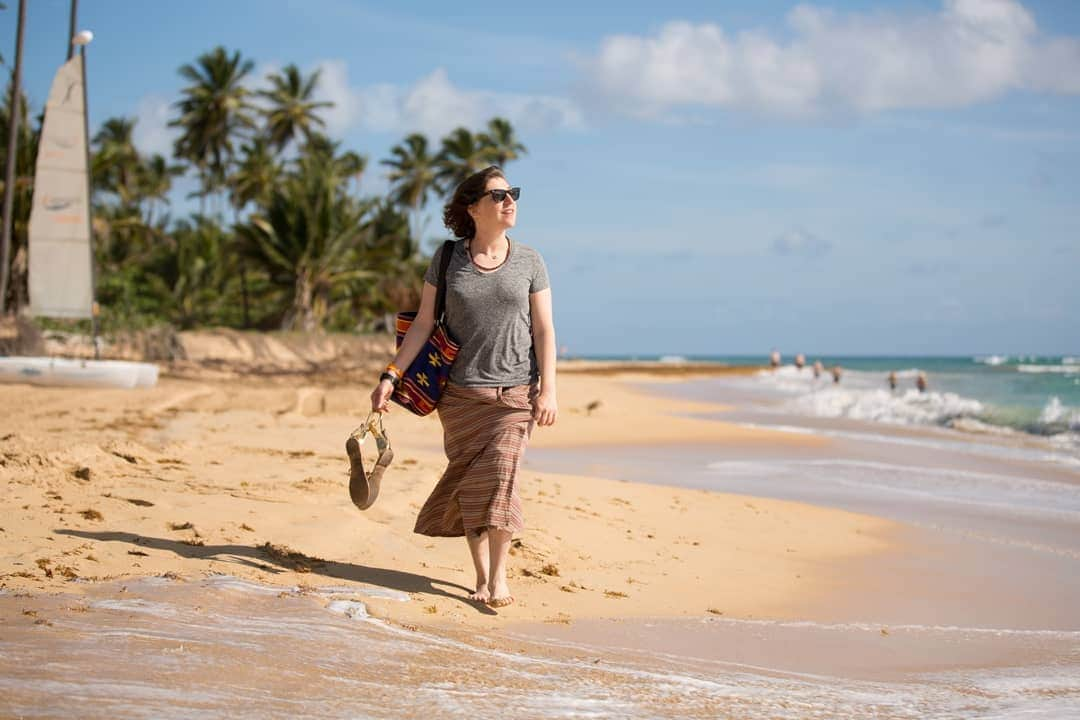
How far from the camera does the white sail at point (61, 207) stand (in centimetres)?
1453

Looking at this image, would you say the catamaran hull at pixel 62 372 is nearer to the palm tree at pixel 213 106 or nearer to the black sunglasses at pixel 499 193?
the black sunglasses at pixel 499 193

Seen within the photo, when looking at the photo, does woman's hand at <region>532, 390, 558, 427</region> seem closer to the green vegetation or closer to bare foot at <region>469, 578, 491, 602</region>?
bare foot at <region>469, 578, 491, 602</region>

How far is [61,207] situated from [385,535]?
12.1 meters

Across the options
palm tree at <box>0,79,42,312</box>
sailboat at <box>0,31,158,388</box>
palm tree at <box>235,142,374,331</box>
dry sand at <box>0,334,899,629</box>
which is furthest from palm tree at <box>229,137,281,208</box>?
dry sand at <box>0,334,899,629</box>

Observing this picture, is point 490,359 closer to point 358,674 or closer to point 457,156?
point 358,674

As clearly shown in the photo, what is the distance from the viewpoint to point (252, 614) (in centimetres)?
323

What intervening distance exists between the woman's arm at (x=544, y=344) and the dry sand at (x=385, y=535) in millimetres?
797

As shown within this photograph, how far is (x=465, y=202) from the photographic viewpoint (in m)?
3.88

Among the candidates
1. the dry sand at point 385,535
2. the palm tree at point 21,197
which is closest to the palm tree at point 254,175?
the palm tree at point 21,197

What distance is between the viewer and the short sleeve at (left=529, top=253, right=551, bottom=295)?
3.85 m

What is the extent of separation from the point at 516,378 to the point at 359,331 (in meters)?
34.0

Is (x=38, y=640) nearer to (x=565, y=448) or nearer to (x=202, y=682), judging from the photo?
(x=202, y=682)

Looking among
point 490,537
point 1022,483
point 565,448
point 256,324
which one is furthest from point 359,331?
point 490,537

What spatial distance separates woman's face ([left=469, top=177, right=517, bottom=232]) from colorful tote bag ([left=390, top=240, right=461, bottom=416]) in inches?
6.3
